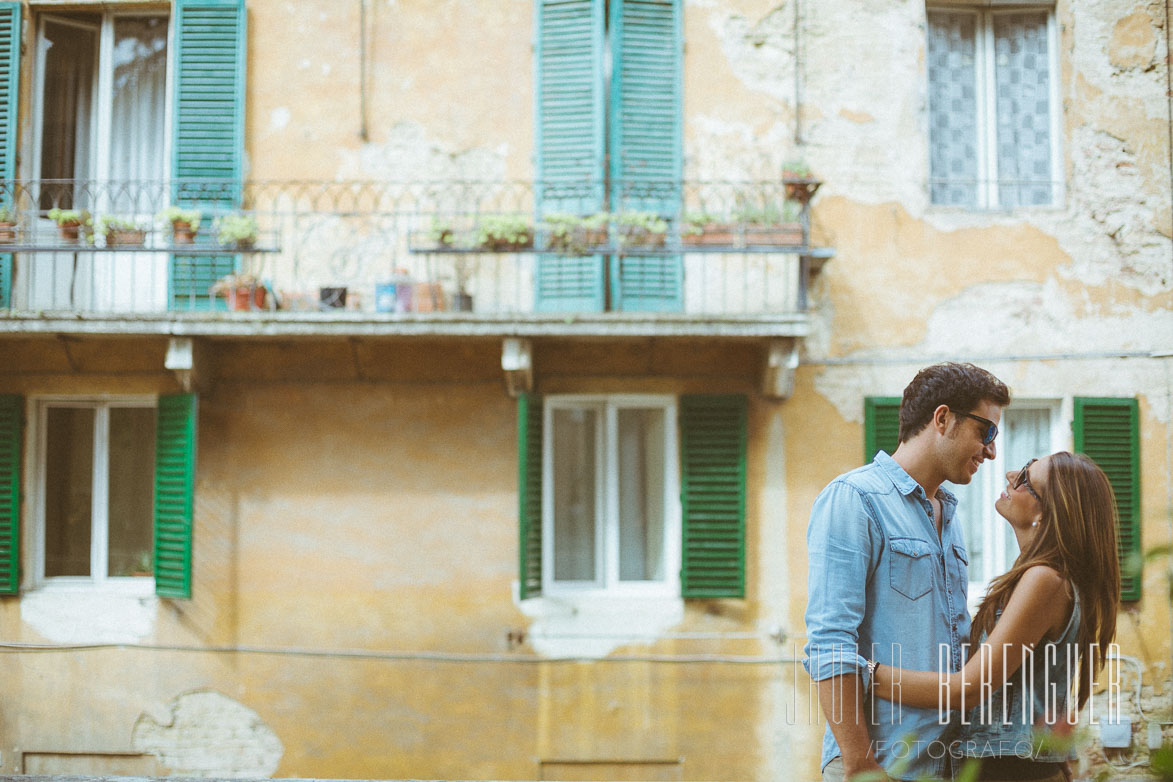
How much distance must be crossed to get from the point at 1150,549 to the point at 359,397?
21.2ft

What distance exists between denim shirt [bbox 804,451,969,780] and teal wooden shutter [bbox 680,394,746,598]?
444 cm

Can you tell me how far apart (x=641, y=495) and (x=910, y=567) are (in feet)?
16.1

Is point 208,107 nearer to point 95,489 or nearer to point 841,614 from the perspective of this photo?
point 95,489

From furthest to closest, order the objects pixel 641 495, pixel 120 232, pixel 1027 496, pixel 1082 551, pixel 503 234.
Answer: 1. pixel 641 495
2. pixel 120 232
3. pixel 503 234
4. pixel 1027 496
5. pixel 1082 551

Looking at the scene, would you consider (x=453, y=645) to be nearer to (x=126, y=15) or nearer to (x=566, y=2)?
(x=566, y=2)

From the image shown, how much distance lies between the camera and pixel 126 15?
746 centimetres

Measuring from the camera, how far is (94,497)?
7289 millimetres

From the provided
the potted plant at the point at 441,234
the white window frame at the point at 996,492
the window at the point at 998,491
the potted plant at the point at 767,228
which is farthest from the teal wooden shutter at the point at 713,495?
the potted plant at the point at 441,234

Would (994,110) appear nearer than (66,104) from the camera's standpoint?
Yes

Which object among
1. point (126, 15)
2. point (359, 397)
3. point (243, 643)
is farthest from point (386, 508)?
point (126, 15)

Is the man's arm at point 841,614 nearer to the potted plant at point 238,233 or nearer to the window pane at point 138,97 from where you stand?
the potted plant at point 238,233

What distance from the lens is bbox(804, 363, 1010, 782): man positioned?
2.18 meters

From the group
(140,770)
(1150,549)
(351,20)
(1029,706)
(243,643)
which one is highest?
(351,20)

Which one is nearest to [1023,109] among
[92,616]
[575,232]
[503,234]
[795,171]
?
[795,171]
